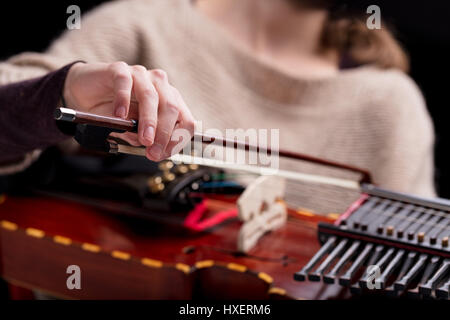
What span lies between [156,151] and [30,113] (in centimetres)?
22

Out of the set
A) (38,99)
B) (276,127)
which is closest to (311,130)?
(276,127)

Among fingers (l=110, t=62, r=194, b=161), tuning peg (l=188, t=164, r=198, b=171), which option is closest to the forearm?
fingers (l=110, t=62, r=194, b=161)

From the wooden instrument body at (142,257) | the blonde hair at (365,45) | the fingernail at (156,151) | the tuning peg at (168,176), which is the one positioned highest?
the blonde hair at (365,45)

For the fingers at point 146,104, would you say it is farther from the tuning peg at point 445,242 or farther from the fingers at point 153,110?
the tuning peg at point 445,242

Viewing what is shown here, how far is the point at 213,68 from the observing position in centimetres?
106

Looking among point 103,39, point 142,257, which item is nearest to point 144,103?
point 142,257

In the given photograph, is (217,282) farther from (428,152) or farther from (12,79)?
(428,152)

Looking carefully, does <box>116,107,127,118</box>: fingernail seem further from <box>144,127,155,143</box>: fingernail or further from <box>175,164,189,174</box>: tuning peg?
<box>175,164,189,174</box>: tuning peg

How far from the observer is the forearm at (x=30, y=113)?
1.87 feet

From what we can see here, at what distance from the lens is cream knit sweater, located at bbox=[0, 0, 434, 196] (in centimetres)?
103

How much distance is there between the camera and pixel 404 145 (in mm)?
1049

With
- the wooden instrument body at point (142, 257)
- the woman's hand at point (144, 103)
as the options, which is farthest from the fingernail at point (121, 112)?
the wooden instrument body at point (142, 257)

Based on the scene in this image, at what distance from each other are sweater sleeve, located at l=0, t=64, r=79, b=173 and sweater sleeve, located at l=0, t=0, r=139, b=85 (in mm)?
247

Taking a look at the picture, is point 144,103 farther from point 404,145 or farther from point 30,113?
point 404,145
